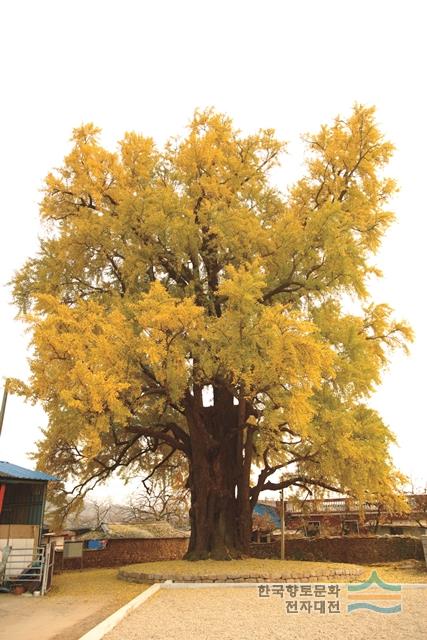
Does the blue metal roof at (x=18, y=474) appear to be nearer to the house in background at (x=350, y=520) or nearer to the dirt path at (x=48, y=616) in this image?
the dirt path at (x=48, y=616)

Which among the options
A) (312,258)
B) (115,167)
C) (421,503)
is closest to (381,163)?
(312,258)

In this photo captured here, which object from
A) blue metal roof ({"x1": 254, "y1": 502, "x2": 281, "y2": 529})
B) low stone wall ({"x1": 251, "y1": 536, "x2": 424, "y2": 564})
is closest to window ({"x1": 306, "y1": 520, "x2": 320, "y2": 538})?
blue metal roof ({"x1": 254, "y1": 502, "x2": 281, "y2": 529})

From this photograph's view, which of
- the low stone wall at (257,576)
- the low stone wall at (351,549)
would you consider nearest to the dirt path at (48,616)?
the low stone wall at (257,576)

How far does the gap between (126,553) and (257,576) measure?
11.5 meters

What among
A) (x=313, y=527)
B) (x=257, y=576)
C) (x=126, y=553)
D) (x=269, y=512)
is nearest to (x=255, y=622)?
(x=257, y=576)

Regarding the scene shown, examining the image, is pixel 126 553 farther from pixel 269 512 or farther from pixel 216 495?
pixel 269 512

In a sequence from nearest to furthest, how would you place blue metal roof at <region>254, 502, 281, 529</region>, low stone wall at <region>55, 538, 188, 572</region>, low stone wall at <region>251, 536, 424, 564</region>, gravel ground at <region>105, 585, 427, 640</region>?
gravel ground at <region>105, 585, 427, 640</region>
low stone wall at <region>251, 536, 424, 564</region>
low stone wall at <region>55, 538, 188, 572</region>
blue metal roof at <region>254, 502, 281, 529</region>

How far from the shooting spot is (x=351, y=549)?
1922cm

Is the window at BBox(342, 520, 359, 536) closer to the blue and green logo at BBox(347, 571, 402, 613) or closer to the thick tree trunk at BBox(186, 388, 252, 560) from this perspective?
the thick tree trunk at BBox(186, 388, 252, 560)

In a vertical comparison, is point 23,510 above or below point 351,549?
above

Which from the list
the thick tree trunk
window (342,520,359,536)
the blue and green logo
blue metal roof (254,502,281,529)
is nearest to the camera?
the blue and green logo

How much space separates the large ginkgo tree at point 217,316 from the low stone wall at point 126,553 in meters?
5.13

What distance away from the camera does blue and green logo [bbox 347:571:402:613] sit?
27.5 feet

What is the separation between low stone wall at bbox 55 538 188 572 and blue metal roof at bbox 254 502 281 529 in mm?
8481
